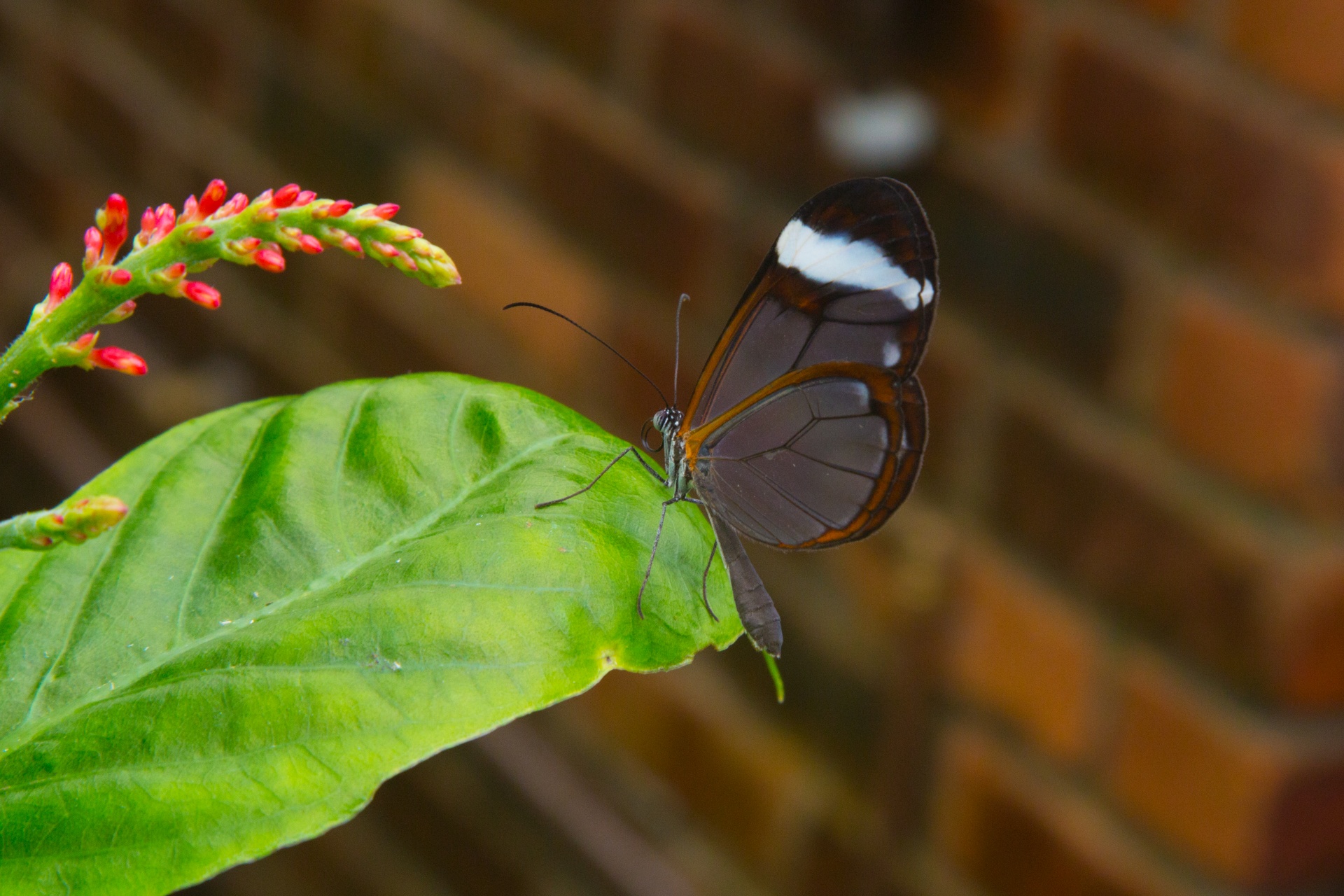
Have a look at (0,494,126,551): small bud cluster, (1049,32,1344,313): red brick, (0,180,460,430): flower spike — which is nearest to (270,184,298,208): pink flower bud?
(0,180,460,430): flower spike

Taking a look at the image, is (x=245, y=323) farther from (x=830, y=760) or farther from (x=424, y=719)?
(x=424, y=719)

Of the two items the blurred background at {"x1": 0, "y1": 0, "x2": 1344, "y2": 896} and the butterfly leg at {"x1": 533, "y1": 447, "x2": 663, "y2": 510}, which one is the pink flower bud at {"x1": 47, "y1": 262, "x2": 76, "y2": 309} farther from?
the blurred background at {"x1": 0, "y1": 0, "x2": 1344, "y2": 896}

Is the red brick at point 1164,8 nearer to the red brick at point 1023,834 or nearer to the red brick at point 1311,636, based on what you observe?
the red brick at point 1311,636

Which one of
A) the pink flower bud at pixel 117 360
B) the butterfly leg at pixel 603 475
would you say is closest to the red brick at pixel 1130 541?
the butterfly leg at pixel 603 475

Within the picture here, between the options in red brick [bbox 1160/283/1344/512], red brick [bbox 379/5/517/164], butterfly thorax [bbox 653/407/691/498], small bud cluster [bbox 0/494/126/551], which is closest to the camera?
small bud cluster [bbox 0/494/126/551]

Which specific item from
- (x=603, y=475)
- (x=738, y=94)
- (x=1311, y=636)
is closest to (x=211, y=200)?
(x=603, y=475)

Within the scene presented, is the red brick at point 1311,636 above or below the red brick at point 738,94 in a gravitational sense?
below

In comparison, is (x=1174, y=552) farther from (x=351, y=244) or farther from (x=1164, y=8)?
(x=351, y=244)
